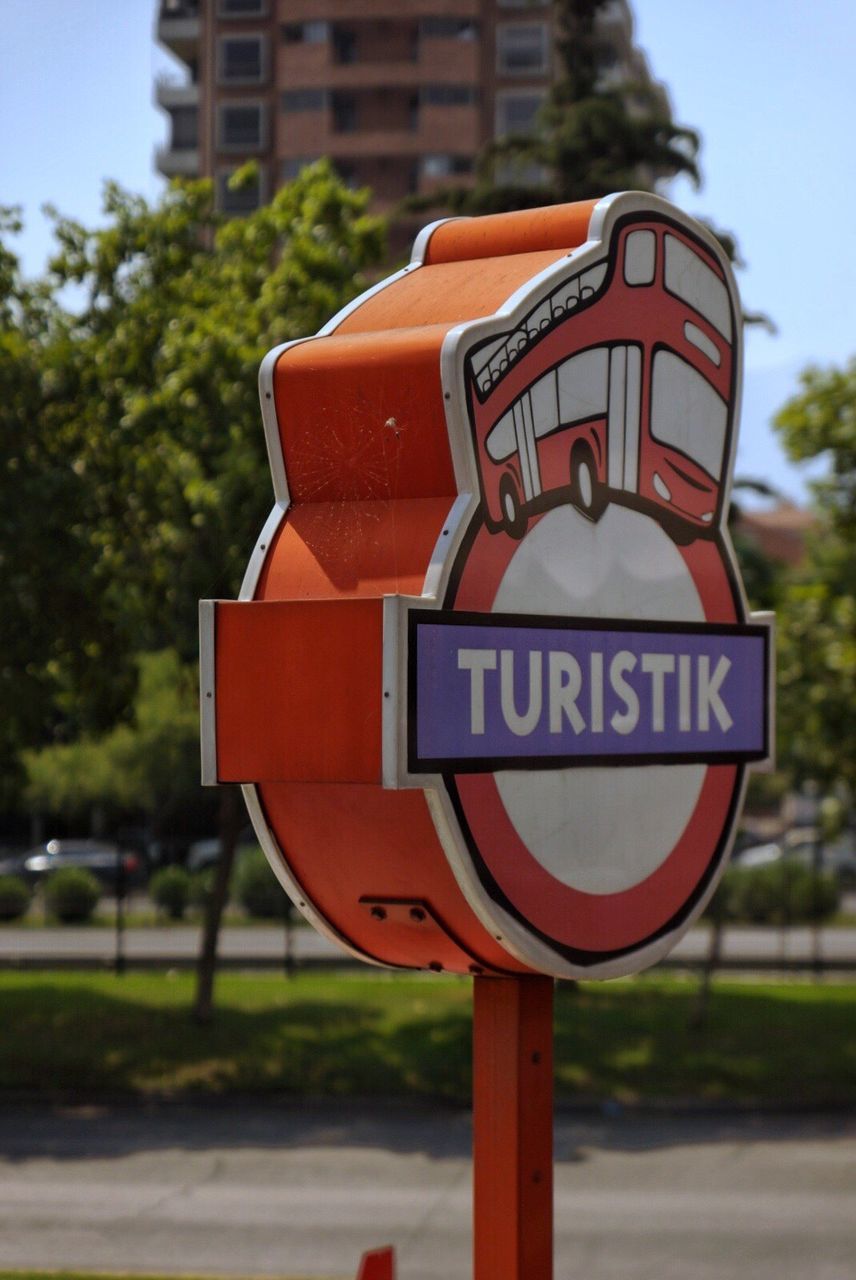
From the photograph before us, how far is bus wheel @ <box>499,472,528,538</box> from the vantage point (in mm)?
6371

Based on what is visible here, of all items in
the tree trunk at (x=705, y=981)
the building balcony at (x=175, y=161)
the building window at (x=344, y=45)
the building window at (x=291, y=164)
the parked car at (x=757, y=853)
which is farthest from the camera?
the building balcony at (x=175, y=161)

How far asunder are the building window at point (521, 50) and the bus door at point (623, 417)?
70.8 meters

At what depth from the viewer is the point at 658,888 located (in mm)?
7074

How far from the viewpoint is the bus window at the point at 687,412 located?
23.9 feet

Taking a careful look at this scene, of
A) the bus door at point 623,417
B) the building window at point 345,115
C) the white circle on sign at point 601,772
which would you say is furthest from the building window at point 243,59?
the white circle on sign at point 601,772

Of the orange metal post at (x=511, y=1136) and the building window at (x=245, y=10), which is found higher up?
the building window at (x=245, y=10)

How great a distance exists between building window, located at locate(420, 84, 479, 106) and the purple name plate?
7101 centimetres

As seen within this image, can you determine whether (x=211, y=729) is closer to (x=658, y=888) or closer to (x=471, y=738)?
(x=471, y=738)

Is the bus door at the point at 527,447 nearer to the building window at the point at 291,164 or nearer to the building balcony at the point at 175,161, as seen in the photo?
the building window at the point at 291,164

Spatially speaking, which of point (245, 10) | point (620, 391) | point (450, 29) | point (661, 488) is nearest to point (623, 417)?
point (620, 391)

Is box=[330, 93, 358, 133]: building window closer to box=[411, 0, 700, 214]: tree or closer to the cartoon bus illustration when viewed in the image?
box=[411, 0, 700, 214]: tree

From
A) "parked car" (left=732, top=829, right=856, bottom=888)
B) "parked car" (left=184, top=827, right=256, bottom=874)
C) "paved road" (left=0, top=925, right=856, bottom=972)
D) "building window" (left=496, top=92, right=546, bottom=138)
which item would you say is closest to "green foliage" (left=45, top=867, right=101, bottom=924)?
"paved road" (left=0, top=925, right=856, bottom=972)

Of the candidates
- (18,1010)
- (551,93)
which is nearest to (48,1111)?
(18,1010)

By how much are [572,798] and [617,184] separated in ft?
61.3
